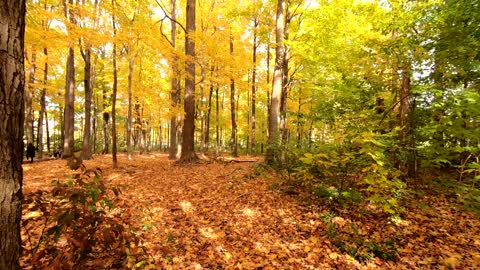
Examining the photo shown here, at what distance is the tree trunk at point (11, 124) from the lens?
6.22ft

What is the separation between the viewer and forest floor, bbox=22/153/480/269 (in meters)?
4.16

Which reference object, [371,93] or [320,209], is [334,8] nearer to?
[371,93]

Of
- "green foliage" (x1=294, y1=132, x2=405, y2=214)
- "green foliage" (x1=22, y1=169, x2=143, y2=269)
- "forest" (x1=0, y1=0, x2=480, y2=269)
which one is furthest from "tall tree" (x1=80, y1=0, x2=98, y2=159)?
"green foliage" (x1=294, y1=132, x2=405, y2=214)

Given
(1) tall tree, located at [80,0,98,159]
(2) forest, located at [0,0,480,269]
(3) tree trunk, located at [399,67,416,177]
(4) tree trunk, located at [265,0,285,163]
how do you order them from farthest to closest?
1. (1) tall tree, located at [80,0,98,159]
2. (4) tree trunk, located at [265,0,285,163]
3. (3) tree trunk, located at [399,67,416,177]
4. (2) forest, located at [0,0,480,269]

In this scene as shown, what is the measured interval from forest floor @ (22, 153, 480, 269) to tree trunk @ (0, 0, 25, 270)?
4.05 feet

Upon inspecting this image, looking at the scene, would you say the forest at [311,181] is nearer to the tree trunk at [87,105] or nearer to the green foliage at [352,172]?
the green foliage at [352,172]

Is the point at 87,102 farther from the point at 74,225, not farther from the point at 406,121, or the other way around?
the point at 406,121

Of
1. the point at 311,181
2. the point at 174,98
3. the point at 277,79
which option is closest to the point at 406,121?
the point at 311,181

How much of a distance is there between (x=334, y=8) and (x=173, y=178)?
952 cm

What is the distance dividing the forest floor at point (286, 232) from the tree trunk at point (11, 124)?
4.05 feet

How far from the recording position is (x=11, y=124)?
1.96 m

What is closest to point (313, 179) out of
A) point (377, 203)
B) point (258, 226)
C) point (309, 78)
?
point (377, 203)

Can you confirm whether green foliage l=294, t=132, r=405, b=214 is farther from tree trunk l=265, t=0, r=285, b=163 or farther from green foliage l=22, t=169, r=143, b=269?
green foliage l=22, t=169, r=143, b=269

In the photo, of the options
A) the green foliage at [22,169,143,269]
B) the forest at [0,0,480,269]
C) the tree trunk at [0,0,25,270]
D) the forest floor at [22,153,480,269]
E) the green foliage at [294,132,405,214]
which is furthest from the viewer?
the green foliage at [294,132,405,214]
